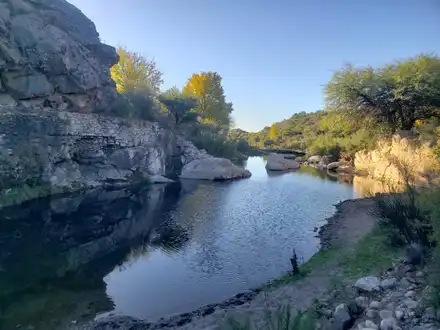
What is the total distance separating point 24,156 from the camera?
18.9 m

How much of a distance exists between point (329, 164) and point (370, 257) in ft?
103

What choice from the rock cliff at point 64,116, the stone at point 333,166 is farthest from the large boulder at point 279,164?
the rock cliff at point 64,116

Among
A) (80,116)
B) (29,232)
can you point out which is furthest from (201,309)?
(80,116)

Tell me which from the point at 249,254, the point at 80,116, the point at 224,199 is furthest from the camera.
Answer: the point at 80,116

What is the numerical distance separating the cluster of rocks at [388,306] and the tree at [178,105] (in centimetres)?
3357

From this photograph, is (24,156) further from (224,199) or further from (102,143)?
(224,199)

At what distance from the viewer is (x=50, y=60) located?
71.7 ft

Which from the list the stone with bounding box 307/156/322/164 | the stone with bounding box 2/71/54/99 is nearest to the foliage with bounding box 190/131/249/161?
the stone with bounding box 307/156/322/164

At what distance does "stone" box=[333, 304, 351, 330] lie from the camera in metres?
4.88

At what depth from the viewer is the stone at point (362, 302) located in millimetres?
5328

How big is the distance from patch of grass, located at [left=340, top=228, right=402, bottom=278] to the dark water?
185cm

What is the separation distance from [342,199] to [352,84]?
11748 millimetres

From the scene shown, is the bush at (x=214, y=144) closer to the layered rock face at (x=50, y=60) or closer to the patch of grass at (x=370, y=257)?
the layered rock face at (x=50, y=60)

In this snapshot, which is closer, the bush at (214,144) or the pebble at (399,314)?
the pebble at (399,314)
